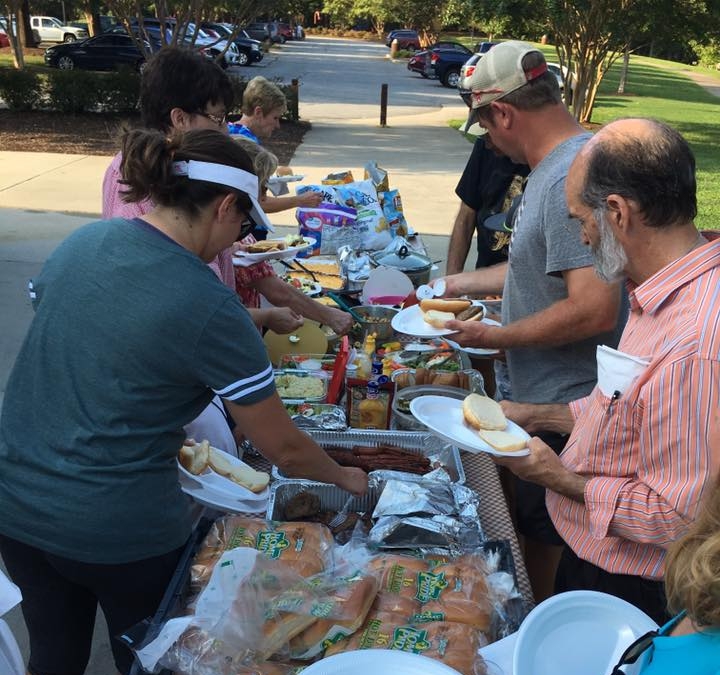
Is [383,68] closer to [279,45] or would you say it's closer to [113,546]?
[279,45]

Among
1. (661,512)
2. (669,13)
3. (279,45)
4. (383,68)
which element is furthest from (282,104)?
(279,45)

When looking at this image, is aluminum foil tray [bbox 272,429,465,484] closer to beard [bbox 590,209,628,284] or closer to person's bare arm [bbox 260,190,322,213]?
beard [bbox 590,209,628,284]

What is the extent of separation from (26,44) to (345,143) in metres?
26.6

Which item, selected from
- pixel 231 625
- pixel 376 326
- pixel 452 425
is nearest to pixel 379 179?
pixel 376 326

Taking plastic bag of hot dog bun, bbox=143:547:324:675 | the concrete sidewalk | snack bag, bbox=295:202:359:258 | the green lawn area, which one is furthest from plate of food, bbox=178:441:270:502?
the concrete sidewalk

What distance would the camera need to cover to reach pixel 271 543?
1.88 meters

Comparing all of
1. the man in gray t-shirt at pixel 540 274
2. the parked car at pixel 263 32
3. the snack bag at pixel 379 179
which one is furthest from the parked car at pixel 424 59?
the man in gray t-shirt at pixel 540 274

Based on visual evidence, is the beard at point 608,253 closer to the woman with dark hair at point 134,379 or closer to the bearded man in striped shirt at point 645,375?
the bearded man in striped shirt at point 645,375

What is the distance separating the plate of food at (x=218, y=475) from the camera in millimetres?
1994

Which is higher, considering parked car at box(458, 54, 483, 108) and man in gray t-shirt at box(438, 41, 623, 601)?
parked car at box(458, 54, 483, 108)

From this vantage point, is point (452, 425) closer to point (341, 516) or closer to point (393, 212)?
point (341, 516)

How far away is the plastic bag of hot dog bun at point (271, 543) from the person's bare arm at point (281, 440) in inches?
6.1

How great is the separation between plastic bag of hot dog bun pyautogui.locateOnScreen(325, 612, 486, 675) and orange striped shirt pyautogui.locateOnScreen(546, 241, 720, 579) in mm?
447

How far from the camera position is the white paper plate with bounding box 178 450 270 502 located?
1.98 metres
